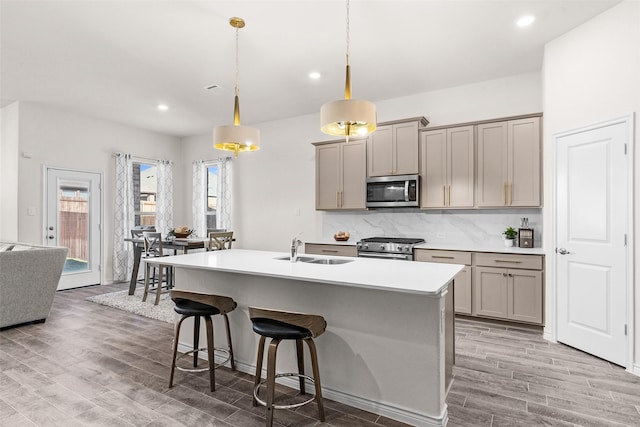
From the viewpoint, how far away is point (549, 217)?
3.66 m

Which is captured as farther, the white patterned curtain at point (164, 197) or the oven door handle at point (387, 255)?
the white patterned curtain at point (164, 197)

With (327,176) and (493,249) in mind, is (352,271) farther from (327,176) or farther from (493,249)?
(327,176)

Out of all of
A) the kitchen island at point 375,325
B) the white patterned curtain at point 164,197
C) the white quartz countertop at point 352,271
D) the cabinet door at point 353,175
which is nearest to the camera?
the white quartz countertop at point 352,271

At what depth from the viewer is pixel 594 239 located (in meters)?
3.19

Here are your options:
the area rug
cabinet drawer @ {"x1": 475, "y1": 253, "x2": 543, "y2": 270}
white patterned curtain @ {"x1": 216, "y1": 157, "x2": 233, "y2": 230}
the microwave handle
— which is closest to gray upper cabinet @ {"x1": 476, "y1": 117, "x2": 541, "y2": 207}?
cabinet drawer @ {"x1": 475, "y1": 253, "x2": 543, "y2": 270}

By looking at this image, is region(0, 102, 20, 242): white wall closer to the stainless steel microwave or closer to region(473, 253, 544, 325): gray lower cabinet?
the stainless steel microwave

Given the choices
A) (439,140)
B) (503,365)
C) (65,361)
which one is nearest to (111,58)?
(65,361)

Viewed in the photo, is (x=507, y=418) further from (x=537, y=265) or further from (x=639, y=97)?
(x=639, y=97)

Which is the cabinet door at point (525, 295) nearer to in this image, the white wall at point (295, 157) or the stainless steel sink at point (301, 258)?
the white wall at point (295, 157)

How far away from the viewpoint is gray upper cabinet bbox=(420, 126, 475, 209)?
4.34 metres

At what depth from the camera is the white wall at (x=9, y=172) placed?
17.4ft

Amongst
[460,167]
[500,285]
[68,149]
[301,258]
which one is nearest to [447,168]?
[460,167]

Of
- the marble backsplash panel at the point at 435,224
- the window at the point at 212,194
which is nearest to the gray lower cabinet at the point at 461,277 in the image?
the marble backsplash panel at the point at 435,224

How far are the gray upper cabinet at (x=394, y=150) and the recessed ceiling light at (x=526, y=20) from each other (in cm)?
160
